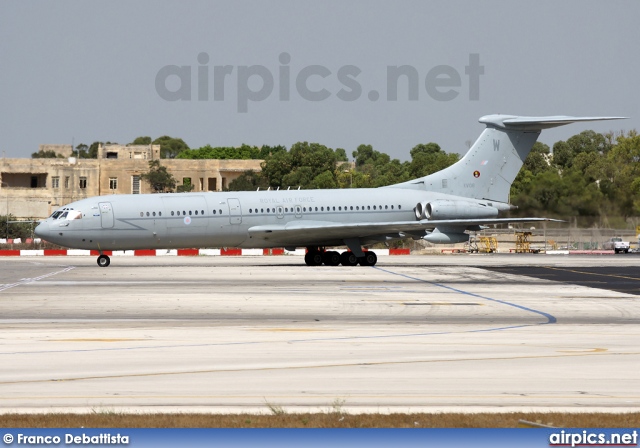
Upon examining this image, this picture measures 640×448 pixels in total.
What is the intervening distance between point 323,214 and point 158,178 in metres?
88.7

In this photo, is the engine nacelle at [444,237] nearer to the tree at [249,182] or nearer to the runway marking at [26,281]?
the runway marking at [26,281]

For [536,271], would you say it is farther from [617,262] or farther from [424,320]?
[424,320]

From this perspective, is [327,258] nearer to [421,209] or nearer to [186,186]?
[421,209]

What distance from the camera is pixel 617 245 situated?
7731cm

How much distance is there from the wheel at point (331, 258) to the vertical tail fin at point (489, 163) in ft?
19.2

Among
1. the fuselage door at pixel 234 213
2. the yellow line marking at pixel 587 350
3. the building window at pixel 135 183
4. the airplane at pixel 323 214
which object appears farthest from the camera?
the building window at pixel 135 183

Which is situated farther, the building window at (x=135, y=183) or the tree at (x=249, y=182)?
the building window at (x=135, y=183)

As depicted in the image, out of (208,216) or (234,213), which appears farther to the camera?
(234,213)

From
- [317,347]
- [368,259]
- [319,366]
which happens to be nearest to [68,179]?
[368,259]

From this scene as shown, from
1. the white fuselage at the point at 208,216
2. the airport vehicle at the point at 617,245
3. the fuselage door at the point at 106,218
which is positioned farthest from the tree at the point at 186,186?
the fuselage door at the point at 106,218

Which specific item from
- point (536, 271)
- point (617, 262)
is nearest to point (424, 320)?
point (536, 271)

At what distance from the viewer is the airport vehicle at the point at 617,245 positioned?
7688cm

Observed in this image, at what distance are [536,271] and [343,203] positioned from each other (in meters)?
11.5

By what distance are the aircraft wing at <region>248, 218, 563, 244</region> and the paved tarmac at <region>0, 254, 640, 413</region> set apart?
1313cm
